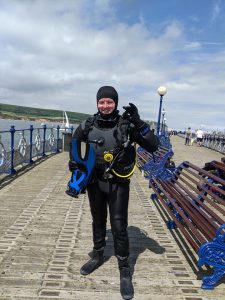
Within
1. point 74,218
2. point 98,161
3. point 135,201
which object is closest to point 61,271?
point 98,161

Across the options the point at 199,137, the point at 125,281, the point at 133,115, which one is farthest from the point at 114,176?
the point at 199,137

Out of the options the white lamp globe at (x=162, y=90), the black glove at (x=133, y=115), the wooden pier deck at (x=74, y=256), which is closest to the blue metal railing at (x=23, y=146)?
the wooden pier deck at (x=74, y=256)

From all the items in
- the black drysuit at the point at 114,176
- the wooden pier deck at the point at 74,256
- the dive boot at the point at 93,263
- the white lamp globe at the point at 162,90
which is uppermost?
the white lamp globe at the point at 162,90

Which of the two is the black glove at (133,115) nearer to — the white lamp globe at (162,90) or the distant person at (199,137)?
the white lamp globe at (162,90)

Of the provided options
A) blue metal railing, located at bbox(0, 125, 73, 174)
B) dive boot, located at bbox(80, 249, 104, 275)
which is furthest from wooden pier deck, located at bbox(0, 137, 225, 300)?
blue metal railing, located at bbox(0, 125, 73, 174)

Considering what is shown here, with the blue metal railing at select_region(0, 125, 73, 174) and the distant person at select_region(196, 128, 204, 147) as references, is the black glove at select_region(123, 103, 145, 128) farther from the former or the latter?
the distant person at select_region(196, 128, 204, 147)

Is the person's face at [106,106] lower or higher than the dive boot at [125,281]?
higher

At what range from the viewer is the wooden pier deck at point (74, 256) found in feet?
12.4

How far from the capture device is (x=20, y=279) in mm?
3939

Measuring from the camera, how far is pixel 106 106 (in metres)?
3.91

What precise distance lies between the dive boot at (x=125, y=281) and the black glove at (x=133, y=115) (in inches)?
58.2

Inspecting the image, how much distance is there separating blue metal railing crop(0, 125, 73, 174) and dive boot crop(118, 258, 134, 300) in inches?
260

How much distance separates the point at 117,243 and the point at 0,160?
6.87 meters

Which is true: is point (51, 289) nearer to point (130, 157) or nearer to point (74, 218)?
point (130, 157)
